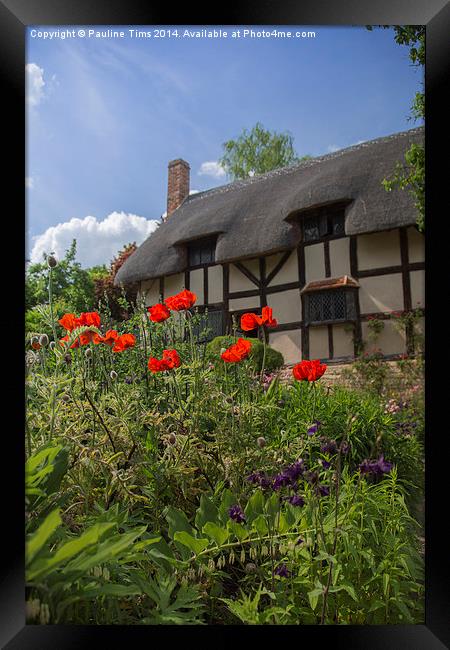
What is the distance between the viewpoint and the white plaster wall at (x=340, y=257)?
2967 mm

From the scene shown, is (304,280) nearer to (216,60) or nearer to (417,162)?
(417,162)

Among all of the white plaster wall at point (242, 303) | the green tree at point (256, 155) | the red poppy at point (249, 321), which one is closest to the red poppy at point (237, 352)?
the red poppy at point (249, 321)

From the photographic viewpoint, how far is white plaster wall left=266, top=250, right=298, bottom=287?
342cm

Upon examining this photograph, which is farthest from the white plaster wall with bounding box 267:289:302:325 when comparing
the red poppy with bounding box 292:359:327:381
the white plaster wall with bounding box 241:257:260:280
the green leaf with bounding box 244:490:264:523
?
the green leaf with bounding box 244:490:264:523

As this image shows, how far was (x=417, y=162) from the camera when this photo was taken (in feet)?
3.94

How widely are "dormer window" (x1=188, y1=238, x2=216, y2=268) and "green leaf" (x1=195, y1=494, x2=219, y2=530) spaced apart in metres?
3.83

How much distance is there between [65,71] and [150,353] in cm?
120

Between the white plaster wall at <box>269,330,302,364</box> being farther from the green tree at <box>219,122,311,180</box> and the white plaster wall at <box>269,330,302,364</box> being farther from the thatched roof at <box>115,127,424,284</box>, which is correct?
the thatched roof at <box>115,127,424,284</box>

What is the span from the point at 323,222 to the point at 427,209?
3875 millimetres

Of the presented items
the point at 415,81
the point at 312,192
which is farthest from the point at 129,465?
the point at 312,192

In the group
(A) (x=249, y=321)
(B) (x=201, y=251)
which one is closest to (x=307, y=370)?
(A) (x=249, y=321)

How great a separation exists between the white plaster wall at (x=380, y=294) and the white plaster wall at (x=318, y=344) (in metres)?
0.25

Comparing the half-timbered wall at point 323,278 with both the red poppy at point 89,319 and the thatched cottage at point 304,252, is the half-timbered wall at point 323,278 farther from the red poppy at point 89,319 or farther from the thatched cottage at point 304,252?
the red poppy at point 89,319

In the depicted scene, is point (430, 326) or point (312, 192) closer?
point (430, 326)
